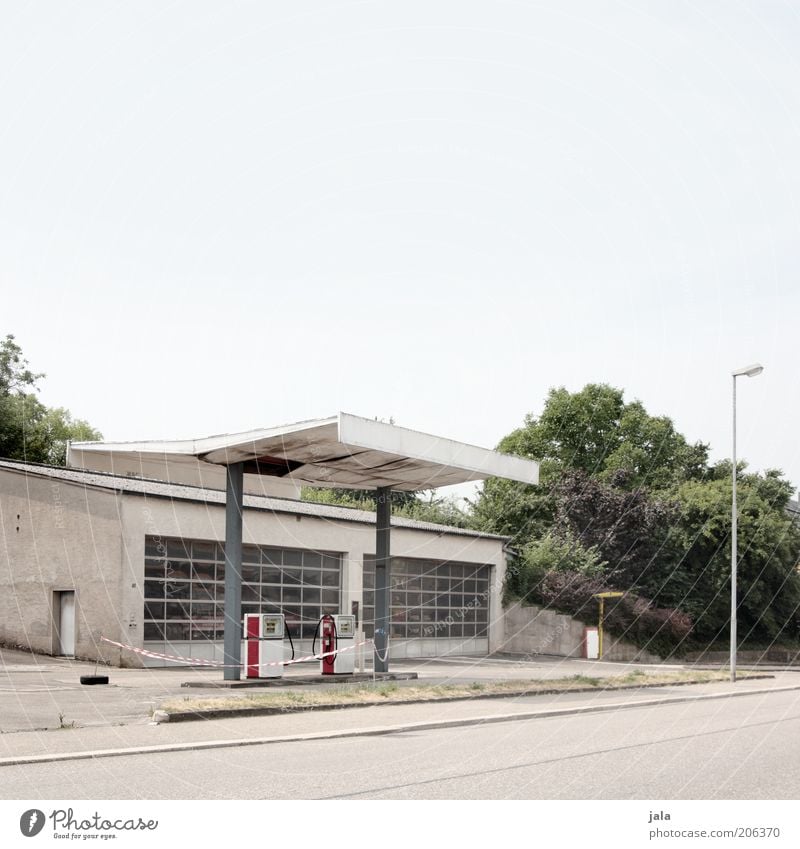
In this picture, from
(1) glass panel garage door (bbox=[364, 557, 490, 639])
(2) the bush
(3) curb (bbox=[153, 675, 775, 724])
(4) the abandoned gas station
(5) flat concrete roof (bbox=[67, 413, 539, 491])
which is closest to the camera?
(3) curb (bbox=[153, 675, 775, 724])

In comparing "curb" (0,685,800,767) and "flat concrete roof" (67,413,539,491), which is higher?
"flat concrete roof" (67,413,539,491)

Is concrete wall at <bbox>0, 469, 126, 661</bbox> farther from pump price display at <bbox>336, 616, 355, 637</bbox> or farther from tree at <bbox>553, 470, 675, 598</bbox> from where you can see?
tree at <bbox>553, 470, 675, 598</bbox>

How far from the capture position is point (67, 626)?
1126 inches

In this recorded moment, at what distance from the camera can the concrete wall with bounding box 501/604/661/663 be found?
42.0m

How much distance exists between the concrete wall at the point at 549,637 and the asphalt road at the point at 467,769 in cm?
2749

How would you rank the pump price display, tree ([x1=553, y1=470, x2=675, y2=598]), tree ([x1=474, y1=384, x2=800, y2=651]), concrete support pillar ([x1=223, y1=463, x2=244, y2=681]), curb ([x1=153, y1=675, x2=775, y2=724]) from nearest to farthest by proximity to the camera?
curb ([x1=153, y1=675, x2=775, y2=724])
concrete support pillar ([x1=223, y1=463, x2=244, y2=681])
the pump price display
tree ([x1=474, y1=384, x2=800, y2=651])
tree ([x1=553, y1=470, x2=675, y2=598])

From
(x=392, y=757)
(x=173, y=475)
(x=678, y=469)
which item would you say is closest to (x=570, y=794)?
(x=392, y=757)

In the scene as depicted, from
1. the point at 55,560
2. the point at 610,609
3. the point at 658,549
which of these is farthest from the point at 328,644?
the point at 658,549

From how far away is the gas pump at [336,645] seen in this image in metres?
24.6

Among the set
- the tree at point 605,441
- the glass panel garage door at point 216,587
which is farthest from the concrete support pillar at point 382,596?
the tree at point 605,441

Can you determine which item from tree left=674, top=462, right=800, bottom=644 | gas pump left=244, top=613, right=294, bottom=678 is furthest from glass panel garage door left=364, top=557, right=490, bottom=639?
gas pump left=244, top=613, right=294, bottom=678

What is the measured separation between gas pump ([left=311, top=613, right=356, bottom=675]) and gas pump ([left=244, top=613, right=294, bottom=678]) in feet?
5.74

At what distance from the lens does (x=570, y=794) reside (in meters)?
8.67

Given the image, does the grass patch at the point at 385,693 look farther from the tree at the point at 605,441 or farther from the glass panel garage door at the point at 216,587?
the tree at the point at 605,441
